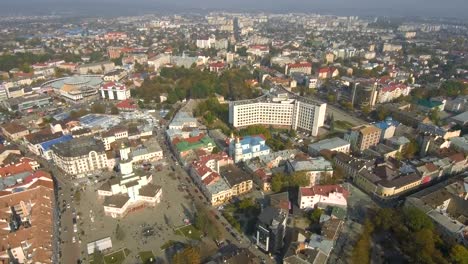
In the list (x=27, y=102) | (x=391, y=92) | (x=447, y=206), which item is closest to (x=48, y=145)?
(x=27, y=102)

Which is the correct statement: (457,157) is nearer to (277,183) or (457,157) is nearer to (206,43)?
(277,183)

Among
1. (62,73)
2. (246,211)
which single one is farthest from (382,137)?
(62,73)

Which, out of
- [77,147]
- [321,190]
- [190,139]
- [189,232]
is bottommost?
[189,232]

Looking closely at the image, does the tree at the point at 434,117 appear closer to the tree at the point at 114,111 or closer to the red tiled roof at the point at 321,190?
the red tiled roof at the point at 321,190

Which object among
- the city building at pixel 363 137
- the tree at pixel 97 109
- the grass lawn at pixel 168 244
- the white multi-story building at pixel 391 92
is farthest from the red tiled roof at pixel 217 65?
the grass lawn at pixel 168 244

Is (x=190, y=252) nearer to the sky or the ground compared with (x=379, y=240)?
nearer to the sky

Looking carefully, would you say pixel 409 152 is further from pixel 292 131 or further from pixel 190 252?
pixel 190 252
